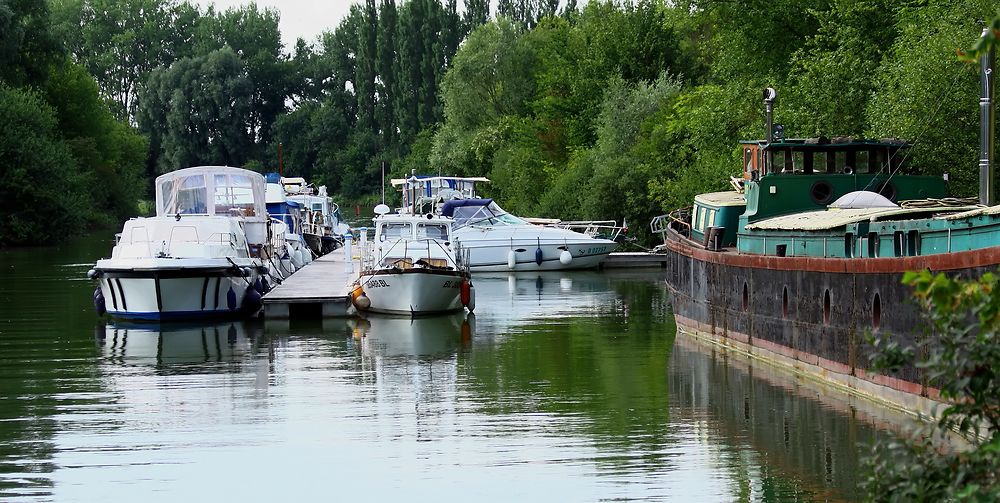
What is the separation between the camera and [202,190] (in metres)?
38.9

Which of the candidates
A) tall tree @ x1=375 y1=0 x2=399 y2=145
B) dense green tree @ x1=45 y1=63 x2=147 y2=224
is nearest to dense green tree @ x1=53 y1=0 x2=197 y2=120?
tall tree @ x1=375 y1=0 x2=399 y2=145

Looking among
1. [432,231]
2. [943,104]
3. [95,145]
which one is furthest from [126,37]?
[943,104]

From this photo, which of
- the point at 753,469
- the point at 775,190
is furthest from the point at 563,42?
the point at 753,469

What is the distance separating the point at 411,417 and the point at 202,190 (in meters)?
20.7

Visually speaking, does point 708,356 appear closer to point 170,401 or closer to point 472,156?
point 170,401

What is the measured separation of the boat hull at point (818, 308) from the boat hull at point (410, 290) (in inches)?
274

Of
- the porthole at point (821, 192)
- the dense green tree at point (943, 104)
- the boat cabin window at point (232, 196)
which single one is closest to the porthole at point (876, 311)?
the porthole at point (821, 192)

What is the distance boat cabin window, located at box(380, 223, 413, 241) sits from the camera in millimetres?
37250

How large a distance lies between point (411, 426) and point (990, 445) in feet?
41.8

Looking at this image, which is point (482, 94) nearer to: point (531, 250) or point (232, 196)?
point (531, 250)

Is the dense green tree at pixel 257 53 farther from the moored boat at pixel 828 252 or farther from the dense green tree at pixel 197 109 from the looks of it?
the moored boat at pixel 828 252

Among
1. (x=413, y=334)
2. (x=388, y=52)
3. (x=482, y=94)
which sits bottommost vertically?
(x=413, y=334)

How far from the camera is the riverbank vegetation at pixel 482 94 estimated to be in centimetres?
Result: 3962

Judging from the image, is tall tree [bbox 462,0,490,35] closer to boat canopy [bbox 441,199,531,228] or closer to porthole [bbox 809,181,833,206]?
boat canopy [bbox 441,199,531,228]
